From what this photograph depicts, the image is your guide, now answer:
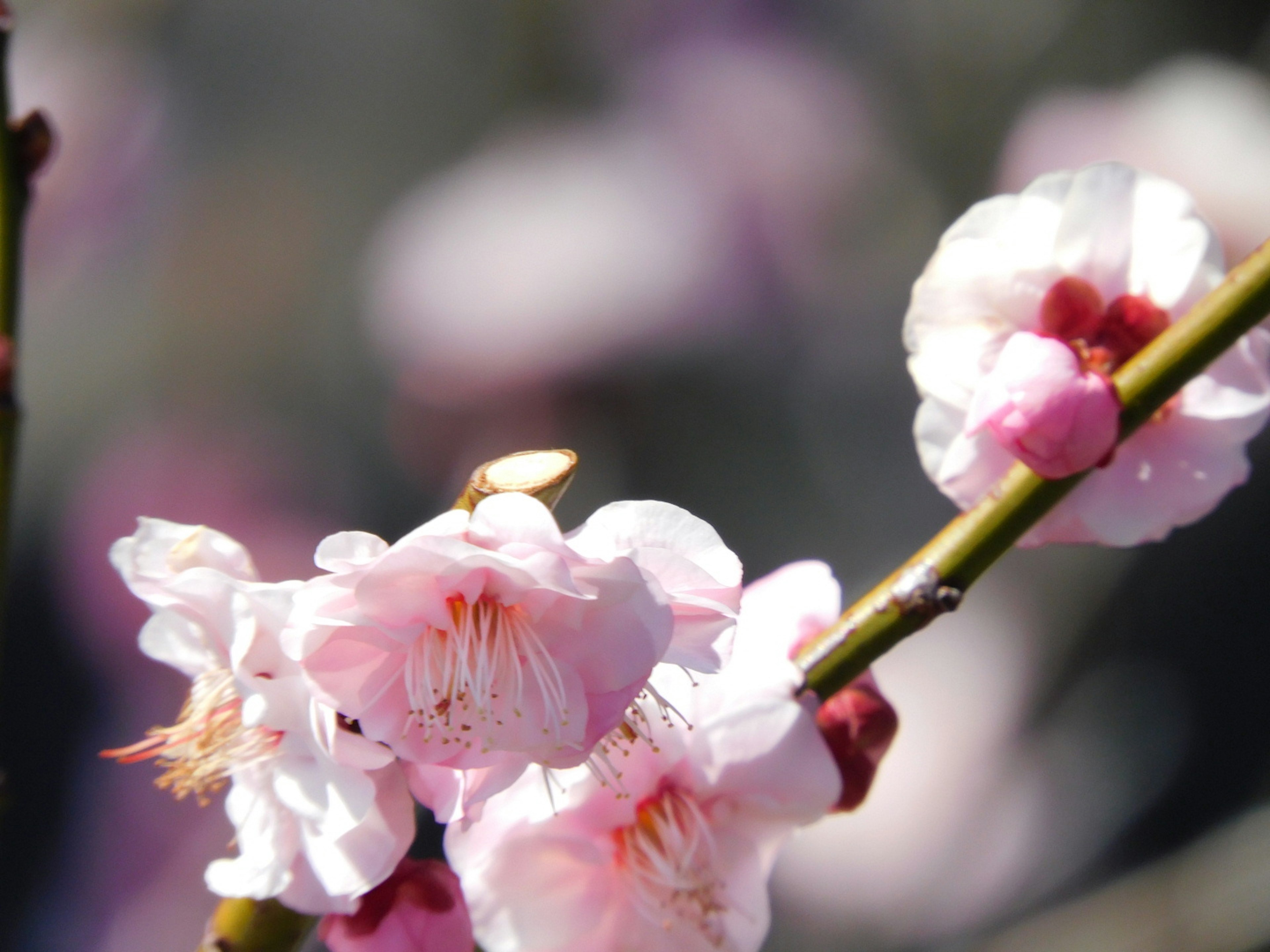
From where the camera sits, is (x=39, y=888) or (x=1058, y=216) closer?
(x=1058, y=216)

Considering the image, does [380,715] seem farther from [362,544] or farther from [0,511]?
[0,511]

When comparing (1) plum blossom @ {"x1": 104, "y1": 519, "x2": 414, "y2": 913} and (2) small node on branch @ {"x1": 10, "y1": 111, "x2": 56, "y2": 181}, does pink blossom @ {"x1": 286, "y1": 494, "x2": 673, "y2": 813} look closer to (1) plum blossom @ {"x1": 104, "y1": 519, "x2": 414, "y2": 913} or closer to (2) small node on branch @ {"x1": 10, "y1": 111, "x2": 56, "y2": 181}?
(1) plum blossom @ {"x1": 104, "y1": 519, "x2": 414, "y2": 913}

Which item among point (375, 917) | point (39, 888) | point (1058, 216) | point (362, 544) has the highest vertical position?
point (1058, 216)

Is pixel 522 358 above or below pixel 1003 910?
above

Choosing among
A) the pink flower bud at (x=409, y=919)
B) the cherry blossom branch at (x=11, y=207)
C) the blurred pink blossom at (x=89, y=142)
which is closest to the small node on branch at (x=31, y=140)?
the cherry blossom branch at (x=11, y=207)

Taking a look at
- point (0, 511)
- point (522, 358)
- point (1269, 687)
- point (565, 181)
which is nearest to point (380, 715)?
point (0, 511)

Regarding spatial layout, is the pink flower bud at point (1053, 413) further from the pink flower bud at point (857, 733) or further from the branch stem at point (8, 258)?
the branch stem at point (8, 258)

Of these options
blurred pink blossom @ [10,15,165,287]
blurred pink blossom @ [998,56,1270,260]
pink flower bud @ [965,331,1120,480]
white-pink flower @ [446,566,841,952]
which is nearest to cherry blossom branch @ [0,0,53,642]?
white-pink flower @ [446,566,841,952]
